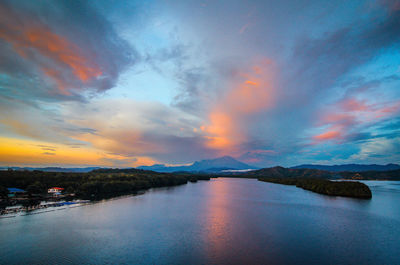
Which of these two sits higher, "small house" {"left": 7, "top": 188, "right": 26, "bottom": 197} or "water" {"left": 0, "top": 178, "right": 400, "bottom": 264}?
"small house" {"left": 7, "top": 188, "right": 26, "bottom": 197}

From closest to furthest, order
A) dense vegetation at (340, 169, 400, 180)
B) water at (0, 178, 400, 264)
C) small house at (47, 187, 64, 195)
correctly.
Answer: water at (0, 178, 400, 264) < small house at (47, 187, 64, 195) < dense vegetation at (340, 169, 400, 180)

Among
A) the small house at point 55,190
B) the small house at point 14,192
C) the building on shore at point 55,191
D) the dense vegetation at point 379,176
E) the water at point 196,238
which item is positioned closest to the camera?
the water at point 196,238

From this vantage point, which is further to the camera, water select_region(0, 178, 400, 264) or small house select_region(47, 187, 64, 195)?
small house select_region(47, 187, 64, 195)

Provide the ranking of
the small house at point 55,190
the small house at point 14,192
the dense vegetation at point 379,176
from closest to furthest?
1. the small house at point 14,192
2. the small house at point 55,190
3. the dense vegetation at point 379,176

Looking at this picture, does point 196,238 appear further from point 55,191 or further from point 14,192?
point 14,192

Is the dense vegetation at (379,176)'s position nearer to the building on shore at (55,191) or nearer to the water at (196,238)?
the water at (196,238)

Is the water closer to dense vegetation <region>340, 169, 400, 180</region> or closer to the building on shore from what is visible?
the building on shore

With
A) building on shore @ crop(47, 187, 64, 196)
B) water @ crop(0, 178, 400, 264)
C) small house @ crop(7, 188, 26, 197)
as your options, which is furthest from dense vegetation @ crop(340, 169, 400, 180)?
small house @ crop(7, 188, 26, 197)

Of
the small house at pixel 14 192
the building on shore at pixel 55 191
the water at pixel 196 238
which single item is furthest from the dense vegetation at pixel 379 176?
the small house at pixel 14 192

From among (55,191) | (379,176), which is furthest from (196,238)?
(379,176)

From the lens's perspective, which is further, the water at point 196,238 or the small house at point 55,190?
the small house at point 55,190

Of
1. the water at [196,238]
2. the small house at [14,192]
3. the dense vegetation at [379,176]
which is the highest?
the dense vegetation at [379,176]

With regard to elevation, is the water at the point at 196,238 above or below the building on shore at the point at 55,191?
below
